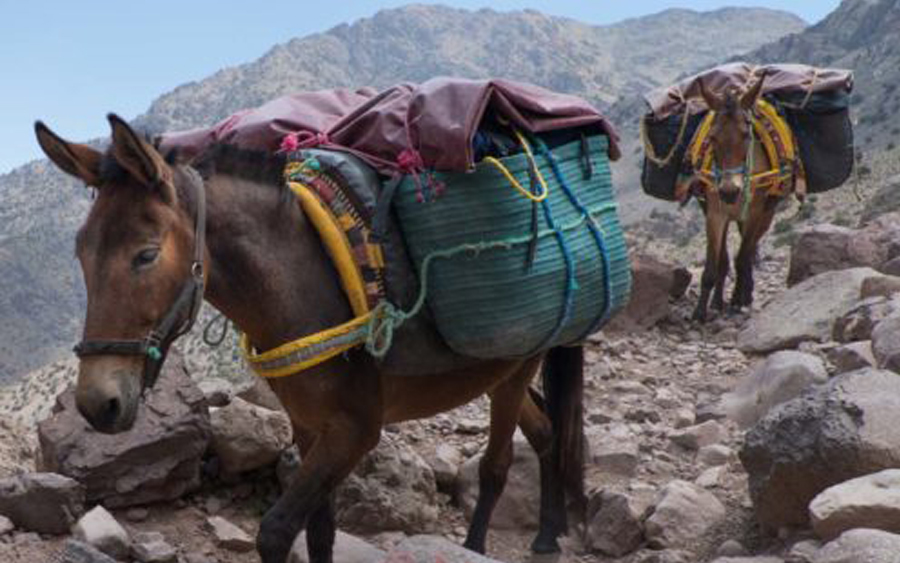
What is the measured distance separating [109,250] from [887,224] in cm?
1009

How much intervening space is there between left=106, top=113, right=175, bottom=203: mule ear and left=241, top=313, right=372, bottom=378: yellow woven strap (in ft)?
2.14

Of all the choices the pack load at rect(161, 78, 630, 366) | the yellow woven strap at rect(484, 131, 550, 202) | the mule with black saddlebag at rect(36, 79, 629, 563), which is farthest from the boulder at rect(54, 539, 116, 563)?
the yellow woven strap at rect(484, 131, 550, 202)

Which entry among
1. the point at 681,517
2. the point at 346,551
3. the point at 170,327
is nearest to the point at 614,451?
the point at 681,517

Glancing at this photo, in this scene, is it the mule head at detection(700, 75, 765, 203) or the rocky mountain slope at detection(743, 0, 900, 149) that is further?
the rocky mountain slope at detection(743, 0, 900, 149)

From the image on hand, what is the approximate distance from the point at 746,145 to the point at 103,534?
7043 mm

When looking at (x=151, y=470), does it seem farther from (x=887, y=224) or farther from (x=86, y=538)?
(x=887, y=224)

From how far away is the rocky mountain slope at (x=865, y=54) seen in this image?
153 ft

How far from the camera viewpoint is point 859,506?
332cm

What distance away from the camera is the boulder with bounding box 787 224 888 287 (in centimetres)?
952

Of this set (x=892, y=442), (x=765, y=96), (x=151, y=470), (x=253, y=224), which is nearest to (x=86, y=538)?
(x=151, y=470)

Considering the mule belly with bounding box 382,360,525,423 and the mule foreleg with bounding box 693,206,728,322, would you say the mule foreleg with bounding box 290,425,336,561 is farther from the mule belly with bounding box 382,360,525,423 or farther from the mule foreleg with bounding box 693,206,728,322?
the mule foreleg with bounding box 693,206,728,322

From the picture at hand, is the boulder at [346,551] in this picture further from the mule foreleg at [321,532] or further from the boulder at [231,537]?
the boulder at [231,537]

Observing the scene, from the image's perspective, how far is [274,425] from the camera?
484 cm

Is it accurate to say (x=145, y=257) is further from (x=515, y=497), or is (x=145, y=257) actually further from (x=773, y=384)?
(x=773, y=384)
